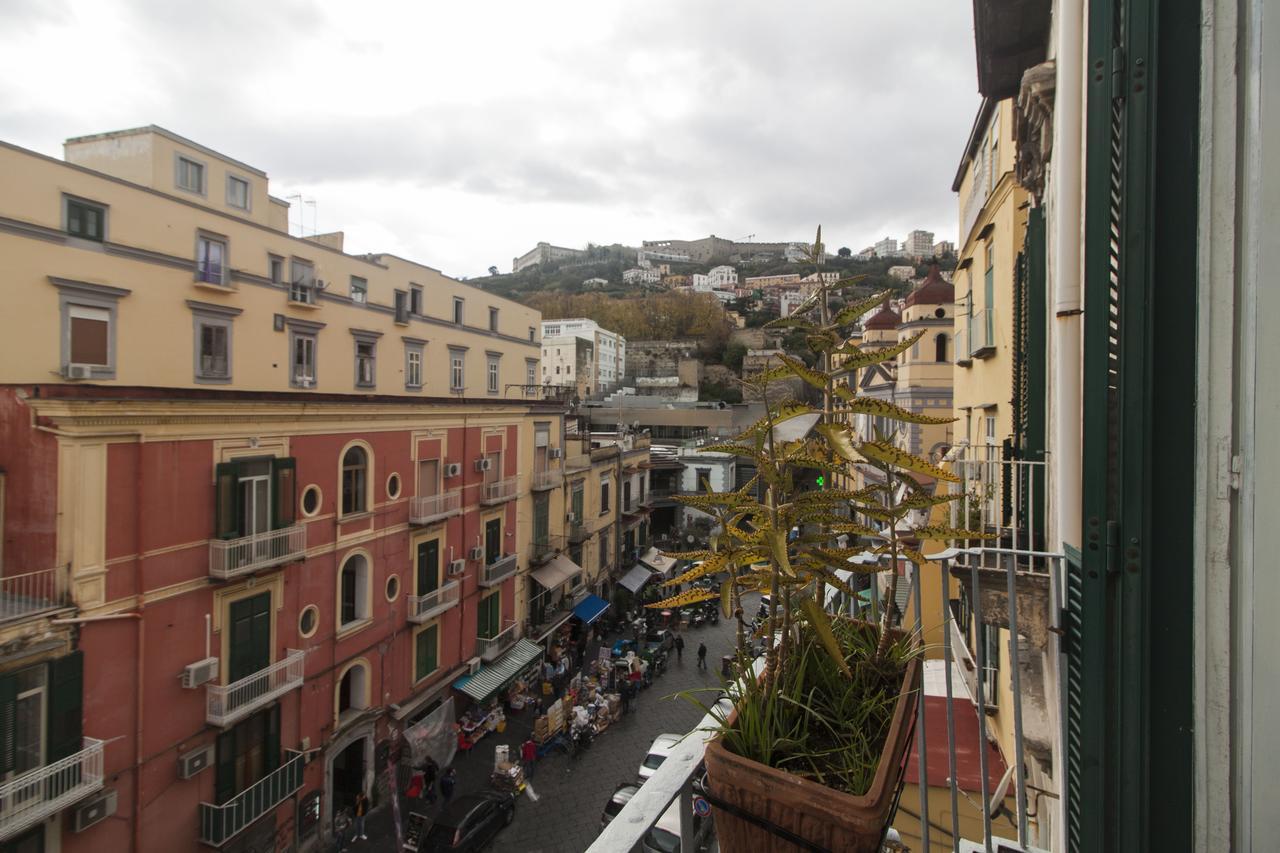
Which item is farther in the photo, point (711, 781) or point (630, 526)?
point (630, 526)

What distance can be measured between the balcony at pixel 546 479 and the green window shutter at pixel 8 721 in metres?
13.2

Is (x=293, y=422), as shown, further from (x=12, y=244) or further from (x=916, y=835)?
(x=916, y=835)

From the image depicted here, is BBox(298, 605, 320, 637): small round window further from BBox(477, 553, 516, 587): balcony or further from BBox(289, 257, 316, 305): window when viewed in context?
BBox(289, 257, 316, 305): window

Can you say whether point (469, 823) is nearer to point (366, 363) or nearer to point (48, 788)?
point (48, 788)

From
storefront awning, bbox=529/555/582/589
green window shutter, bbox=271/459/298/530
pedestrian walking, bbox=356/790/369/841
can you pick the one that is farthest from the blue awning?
green window shutter, bbox=271/459/298/530

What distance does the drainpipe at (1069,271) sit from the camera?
2.71 meters

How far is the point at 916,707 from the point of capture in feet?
6.86

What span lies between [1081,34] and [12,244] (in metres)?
13.8

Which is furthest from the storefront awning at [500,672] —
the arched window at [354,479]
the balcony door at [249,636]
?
the balcony door at [249,636]

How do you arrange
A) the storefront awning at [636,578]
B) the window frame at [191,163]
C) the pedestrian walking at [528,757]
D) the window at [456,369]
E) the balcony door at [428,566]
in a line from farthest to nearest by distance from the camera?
the storefront awning at [636,578] → the window at [456,369] → the balcony door at [428,566] → the pedestrian walking at [528,757] → the window frame at [191,163]

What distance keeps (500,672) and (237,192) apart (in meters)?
13.6

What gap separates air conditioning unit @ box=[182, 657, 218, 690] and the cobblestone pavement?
499 centimetres

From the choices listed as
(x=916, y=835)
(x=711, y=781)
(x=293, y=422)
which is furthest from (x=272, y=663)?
(x=711, y=781)

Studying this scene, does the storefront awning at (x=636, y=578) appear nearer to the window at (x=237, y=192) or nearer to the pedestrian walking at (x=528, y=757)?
the pedestrian walking at (x=528, y=757)
